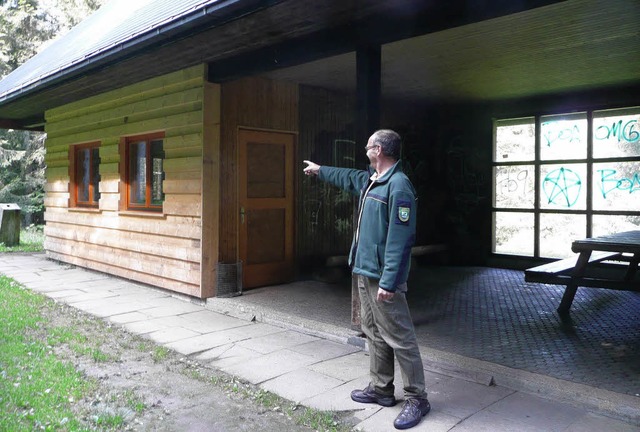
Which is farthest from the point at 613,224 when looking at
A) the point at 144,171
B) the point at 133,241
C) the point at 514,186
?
the point at 133,241

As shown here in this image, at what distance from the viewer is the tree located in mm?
20453

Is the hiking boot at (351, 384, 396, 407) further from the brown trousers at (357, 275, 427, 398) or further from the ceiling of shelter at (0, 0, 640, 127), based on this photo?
the ceiling of shelter at (0, 0, 640, 127)

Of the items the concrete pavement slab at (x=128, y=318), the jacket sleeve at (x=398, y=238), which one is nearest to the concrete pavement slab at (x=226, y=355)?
the concrete pavement slab at (x=128, y=318)

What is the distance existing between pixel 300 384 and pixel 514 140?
764 centimetres

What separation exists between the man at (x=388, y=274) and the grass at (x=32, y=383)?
2059mm

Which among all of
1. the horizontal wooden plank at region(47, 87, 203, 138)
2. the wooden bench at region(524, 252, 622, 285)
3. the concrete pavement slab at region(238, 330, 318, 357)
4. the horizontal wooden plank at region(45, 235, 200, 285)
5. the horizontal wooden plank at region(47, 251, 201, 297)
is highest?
the horizontal wooden plank at region(47, 87, 203, 138)

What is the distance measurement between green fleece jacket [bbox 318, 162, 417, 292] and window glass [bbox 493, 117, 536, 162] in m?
7.08

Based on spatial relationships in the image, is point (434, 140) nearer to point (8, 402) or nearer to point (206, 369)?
point (206, 369)

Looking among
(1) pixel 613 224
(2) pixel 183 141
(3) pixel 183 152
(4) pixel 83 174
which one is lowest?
(1) pixel 613 224

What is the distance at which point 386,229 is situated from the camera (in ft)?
11.9

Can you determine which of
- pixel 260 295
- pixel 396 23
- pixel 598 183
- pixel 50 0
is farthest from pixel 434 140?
pixel 50 0

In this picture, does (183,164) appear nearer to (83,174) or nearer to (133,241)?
(133,241)

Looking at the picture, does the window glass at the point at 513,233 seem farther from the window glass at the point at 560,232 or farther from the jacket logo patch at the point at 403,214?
the jacket logo patch at the point at 403,214

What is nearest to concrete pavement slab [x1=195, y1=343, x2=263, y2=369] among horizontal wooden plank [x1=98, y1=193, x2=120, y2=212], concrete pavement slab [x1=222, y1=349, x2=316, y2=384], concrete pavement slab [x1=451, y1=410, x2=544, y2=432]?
concrete pavement slab [x1=222, y1=349, x2=316, y2=384]
